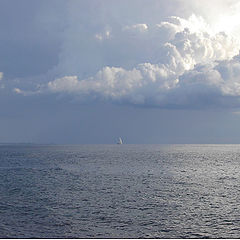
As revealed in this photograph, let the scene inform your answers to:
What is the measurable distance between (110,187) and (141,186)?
731 centimetres

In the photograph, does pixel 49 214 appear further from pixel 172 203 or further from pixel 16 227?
pixel 172 203

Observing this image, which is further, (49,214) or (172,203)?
(172,203)

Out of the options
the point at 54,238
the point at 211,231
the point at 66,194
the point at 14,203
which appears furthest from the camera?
the point at 66,194

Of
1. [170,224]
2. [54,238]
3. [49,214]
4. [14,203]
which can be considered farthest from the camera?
[14,203]

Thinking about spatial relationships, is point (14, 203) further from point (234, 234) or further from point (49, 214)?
point (234, 234)

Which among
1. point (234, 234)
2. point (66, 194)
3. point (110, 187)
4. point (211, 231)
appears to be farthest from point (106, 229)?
point (110, 187)

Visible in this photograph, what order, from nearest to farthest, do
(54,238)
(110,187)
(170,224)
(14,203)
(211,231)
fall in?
1. (54,238)
2. (211,231)
3. (170,224)
4. (14,203)
5. (110,187)

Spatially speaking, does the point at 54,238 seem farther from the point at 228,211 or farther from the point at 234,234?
the point at 228,211

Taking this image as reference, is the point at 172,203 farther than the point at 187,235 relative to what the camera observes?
Yes

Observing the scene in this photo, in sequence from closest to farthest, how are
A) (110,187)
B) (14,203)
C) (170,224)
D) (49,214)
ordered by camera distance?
1. (170,224)
2. (49,214)
3. (14,203)
4. (110,187)

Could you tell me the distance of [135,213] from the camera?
141 feet

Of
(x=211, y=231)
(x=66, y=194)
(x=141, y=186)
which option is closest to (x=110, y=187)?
(x=141, y=186)

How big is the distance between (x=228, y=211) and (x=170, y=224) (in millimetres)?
11693

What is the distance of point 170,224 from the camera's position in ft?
124
